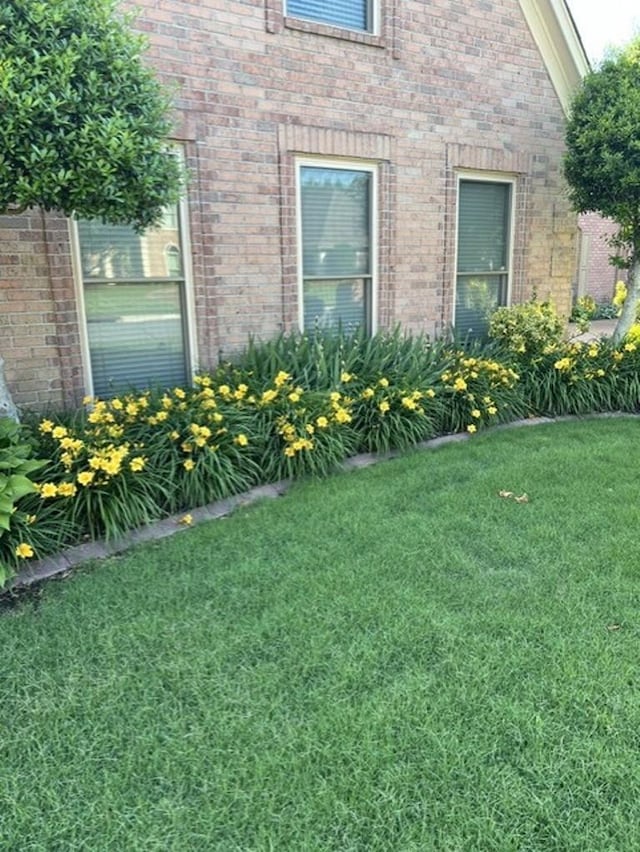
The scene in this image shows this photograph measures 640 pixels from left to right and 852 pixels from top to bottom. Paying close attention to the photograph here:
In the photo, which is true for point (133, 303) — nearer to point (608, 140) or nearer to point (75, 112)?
point (75, 112)

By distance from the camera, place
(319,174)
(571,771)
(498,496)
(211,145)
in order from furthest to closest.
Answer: (319,174), (211,145), (498,496), (571,771)

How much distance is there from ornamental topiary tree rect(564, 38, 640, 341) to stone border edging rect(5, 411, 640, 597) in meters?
3.21

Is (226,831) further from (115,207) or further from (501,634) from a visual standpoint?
(115,207)

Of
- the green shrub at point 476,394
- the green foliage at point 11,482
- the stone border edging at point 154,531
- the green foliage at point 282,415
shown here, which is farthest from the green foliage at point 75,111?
the green shrub at point 476,394

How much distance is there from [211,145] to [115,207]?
1994 mm

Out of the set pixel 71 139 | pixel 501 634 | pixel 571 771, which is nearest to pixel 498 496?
pixel 501 634

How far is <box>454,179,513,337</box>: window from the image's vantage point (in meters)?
7.06

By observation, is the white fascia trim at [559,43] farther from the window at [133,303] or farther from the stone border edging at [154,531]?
the window at [133,303]

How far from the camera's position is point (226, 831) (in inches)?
75.6

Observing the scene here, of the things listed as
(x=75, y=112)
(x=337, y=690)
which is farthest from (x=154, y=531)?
(x=75, y=112)

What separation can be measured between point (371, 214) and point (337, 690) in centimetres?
482

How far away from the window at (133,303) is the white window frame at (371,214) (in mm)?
1112

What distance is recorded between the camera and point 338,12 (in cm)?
577

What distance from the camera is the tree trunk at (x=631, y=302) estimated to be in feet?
23.9
